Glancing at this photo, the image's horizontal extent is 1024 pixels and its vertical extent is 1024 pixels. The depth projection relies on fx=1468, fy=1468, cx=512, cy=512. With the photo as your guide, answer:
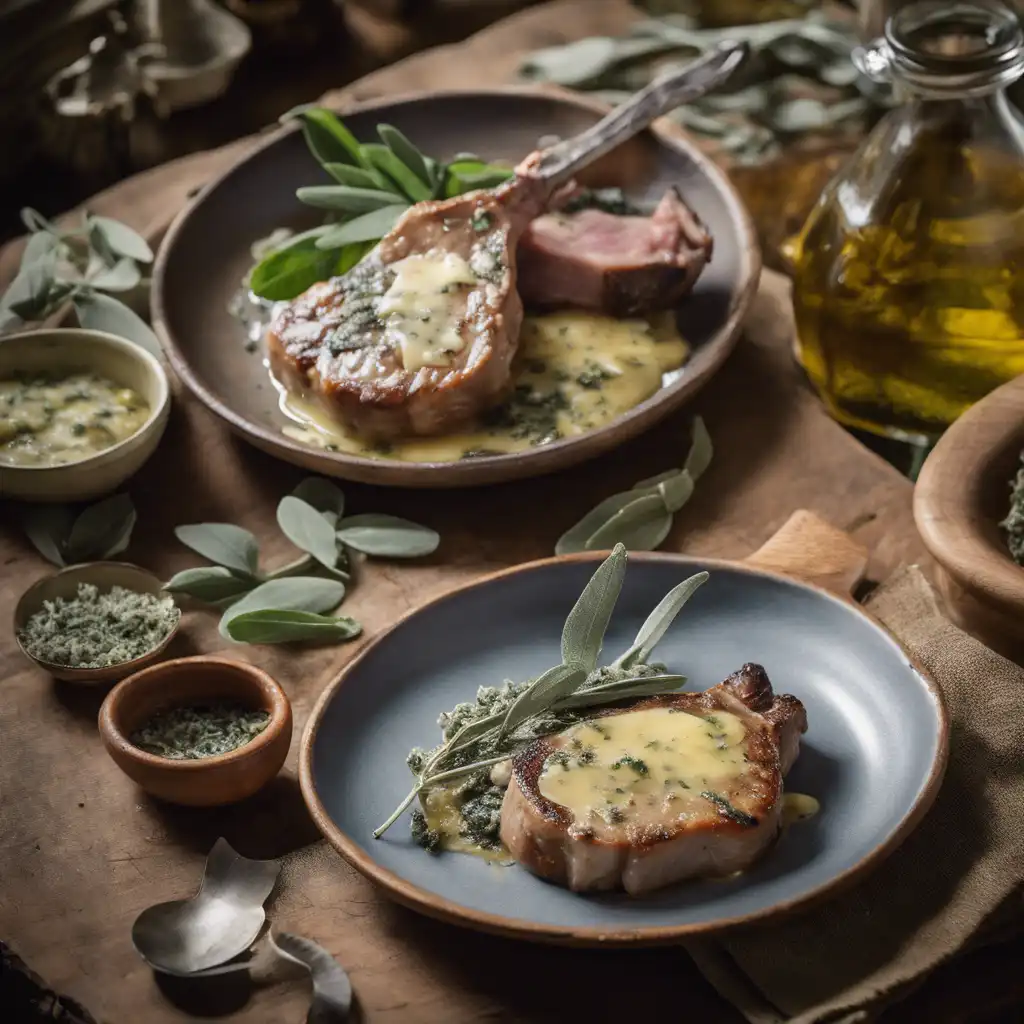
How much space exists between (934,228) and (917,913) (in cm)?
111

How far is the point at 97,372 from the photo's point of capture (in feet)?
Answer: 8.27

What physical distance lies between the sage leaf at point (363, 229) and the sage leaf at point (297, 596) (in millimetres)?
714

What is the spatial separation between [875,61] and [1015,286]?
0.42 metres

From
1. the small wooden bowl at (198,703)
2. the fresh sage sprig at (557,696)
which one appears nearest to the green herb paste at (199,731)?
the small wooden bowl at (198,703)

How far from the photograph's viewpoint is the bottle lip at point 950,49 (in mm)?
2221

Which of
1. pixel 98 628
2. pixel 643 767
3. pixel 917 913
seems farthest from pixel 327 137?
pixel 917 913

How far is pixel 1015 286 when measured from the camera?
2342mm

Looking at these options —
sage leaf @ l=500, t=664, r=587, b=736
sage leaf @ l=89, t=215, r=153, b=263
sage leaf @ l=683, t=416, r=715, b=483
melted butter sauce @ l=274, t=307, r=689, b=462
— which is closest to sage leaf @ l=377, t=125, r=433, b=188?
melted butter sauce @ l=274, t=307, r=689, b=462

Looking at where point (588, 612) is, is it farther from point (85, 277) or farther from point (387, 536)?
point (85, 277)

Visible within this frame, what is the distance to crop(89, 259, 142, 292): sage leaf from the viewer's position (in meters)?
2.71

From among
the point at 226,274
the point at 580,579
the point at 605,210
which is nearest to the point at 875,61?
the point at 605,210

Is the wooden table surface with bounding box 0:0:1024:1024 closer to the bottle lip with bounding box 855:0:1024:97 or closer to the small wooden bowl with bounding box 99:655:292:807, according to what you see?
the small wooden bowl with bounding box 99:655:292:807

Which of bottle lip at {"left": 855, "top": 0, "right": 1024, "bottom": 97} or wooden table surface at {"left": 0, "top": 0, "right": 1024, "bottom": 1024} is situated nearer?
wooden table surface at {"left": 0, "top": 0, "right": 1024, "bottom": 1024}

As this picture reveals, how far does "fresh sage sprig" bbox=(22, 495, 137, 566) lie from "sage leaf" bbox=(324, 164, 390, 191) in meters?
0.77
